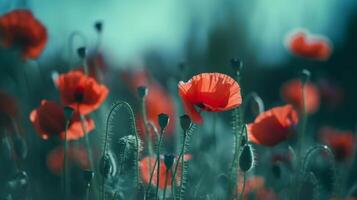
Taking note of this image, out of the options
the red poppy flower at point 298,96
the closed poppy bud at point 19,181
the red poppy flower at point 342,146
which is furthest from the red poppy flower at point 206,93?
the red poppy flower at point 298,96

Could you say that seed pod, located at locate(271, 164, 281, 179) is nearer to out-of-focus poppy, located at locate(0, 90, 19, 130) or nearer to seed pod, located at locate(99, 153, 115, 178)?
seed pod, located at locate(99, 153, 115, 178)

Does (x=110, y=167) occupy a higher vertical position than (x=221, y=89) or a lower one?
lower

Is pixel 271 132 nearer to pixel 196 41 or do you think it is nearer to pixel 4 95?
pixel 4 95

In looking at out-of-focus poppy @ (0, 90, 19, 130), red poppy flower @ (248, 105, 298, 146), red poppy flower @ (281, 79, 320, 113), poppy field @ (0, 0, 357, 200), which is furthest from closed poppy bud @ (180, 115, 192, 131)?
red poppy flower @ (281, 79, 320, 113)

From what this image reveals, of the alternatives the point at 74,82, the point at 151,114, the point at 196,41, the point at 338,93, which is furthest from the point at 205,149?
the point at 196,41

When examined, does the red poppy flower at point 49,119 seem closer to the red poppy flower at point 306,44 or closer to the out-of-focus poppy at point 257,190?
the out-of-focus poppy at point 257,190

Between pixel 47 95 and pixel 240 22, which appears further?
pixel 240 22
